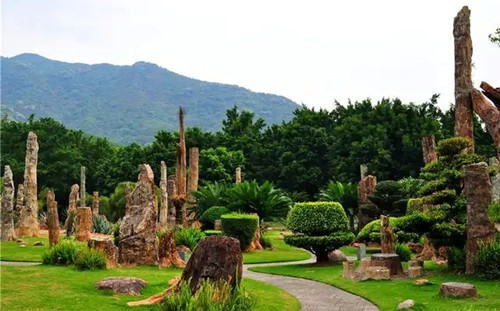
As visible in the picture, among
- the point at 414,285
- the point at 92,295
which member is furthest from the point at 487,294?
the point at 92,295

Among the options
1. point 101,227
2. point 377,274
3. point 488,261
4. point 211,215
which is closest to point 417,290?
point 377,274

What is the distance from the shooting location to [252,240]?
70.9 ft

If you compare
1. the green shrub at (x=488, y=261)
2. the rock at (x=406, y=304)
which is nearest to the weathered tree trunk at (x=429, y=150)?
the green shrub at (x=488, y=261)

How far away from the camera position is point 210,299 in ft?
25.6

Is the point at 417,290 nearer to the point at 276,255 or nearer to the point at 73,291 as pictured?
the point at 73,291

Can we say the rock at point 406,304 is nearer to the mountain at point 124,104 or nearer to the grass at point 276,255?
the grass at point 276,255

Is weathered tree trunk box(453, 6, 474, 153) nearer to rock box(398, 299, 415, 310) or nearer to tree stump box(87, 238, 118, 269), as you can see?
rock box(398, 299, 415, 310)

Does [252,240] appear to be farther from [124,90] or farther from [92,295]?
[124,90]

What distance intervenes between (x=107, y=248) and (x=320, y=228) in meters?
6.84

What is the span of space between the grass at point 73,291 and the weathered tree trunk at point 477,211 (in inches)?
184

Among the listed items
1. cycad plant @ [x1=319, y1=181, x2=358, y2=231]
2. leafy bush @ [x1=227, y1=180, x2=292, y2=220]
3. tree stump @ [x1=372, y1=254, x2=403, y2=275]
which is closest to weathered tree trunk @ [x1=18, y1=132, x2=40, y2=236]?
leafy bush @ [x1=227, y1=180, x2=292, y2=220]

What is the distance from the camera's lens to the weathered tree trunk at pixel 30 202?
23391 millimetres

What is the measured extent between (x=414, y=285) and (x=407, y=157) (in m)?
27.1

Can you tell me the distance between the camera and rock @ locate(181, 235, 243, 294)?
8727 mm
